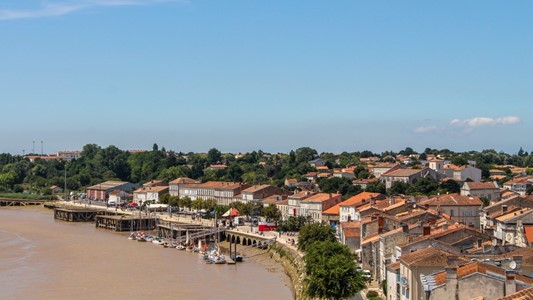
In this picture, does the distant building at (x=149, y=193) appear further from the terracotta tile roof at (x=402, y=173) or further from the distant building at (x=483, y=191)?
the distant building at (x=483, y=191)

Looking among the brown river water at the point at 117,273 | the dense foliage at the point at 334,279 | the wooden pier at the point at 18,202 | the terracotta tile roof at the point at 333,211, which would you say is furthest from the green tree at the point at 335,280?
the wooden pier at the point at 18,202

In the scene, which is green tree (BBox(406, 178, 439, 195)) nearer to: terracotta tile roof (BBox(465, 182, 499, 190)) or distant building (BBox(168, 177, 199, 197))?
terracotta tile roof (BBox(465, 182, 499, 190))

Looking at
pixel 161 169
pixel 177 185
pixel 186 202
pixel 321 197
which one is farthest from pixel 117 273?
pixel 161 169

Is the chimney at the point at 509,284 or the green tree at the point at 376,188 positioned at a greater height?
the chimney at the point at 509,284

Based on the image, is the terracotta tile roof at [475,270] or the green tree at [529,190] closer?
the terracotta tile roof at [475,270]

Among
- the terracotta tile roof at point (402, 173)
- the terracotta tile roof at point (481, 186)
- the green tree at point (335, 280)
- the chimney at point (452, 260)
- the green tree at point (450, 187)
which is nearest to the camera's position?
the chimney at point (452, 260)

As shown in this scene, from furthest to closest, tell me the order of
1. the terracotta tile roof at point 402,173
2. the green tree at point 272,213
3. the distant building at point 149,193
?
the distant building at point 149,193, the terracotta tile roof at point 402,173, the green tree at point 272,213

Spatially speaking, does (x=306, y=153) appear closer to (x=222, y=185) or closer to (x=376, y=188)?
(x=222, y=185)
